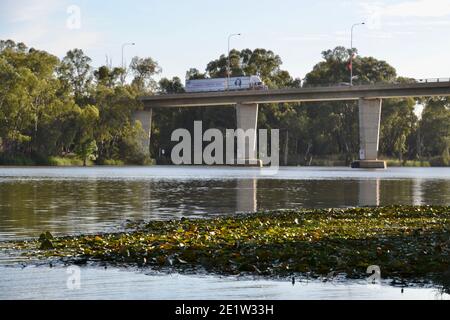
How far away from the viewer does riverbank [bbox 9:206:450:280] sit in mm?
17062

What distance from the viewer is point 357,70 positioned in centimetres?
17738

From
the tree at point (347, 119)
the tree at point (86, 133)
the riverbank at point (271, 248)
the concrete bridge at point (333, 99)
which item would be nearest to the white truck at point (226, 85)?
the concrete bridge at point (333, 99)

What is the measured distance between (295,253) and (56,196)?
29626 mm

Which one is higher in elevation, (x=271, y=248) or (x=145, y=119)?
(x=145, y=119)

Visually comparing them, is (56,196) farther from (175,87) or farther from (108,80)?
(175,87)

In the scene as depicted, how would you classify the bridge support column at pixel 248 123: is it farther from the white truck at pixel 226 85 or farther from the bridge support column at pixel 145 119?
the bridge support column at pixel 145 119

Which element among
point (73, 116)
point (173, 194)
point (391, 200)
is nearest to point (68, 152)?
point (73, 116)

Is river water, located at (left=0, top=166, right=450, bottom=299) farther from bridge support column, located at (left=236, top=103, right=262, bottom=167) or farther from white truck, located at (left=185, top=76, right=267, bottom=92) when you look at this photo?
white truck, located at (left=185, top=76, right=267, bottom=92)

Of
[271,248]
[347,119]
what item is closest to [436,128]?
[347,119]

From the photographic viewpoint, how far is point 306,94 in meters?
136

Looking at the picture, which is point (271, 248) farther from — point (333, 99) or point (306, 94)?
point (306, 94)

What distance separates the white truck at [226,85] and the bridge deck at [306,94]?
8093 mm

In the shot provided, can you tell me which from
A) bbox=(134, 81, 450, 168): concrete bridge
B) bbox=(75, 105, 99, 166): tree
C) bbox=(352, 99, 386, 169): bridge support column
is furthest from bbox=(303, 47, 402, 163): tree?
bbox=(75, 105, 99, 166): tree

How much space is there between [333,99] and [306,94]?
176 inches
